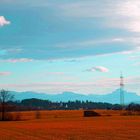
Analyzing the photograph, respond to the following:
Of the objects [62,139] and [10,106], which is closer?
[62,139]

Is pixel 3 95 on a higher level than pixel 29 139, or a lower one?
higher

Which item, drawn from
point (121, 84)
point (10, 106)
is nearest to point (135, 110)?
point (121, 84)

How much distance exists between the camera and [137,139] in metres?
45.6

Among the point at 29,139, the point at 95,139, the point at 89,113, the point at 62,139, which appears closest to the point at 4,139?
the point at 29,139

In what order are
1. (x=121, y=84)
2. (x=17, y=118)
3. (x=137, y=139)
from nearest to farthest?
(x=137, y=139) < (x=17, y=118) < (x=121, y=84)

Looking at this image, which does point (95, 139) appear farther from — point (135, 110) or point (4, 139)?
point (135, 110)

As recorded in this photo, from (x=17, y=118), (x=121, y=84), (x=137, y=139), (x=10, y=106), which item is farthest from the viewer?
(x=121, y=84)

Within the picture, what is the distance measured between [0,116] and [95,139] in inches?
3873

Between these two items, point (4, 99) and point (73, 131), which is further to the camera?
point (4, 99)

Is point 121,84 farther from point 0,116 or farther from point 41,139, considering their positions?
point 41,139

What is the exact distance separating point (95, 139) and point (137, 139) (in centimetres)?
428

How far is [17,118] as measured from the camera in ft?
463

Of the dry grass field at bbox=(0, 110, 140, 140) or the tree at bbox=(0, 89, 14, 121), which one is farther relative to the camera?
the tree at bbox=(0, 89, 14, 121)

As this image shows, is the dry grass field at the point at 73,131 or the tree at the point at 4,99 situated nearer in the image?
the dry grass field at the point at 73,131
